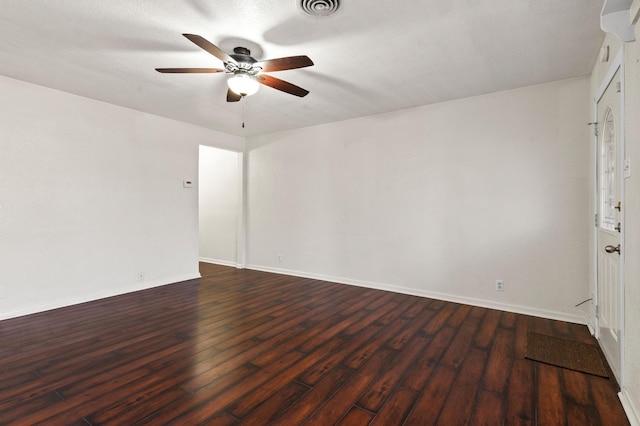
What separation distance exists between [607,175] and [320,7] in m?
2.73

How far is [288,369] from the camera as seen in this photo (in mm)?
2297

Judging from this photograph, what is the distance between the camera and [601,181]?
2.79 metres

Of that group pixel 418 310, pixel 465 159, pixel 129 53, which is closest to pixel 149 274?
pixel 129 53

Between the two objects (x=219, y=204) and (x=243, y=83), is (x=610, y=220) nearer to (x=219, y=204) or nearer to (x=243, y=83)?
(x=243, y=83)

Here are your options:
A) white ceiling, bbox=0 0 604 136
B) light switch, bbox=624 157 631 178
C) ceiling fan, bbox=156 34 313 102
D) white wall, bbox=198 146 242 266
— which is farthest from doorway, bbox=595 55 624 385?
white wall, bbox=198 146 242 266

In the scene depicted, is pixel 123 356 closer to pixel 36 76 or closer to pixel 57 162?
pixel 57 162

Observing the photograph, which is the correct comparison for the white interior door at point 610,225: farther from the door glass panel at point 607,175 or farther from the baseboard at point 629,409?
the baseboard at point 629,409

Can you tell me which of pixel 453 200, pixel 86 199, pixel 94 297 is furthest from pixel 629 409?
pixel 86 199

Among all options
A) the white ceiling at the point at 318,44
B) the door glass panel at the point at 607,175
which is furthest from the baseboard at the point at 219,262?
the door glass panel at the point at 607,175

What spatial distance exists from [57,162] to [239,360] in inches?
132

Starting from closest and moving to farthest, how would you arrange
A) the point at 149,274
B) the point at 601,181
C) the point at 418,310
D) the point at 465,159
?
1. the point at 601,181
2. the point at 418,310
3. the point at 465,159
4. the point at 149,274

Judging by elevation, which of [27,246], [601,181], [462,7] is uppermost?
[462,7]

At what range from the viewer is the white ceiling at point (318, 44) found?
86.4 inches

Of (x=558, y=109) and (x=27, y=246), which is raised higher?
(x=558, y=109)
